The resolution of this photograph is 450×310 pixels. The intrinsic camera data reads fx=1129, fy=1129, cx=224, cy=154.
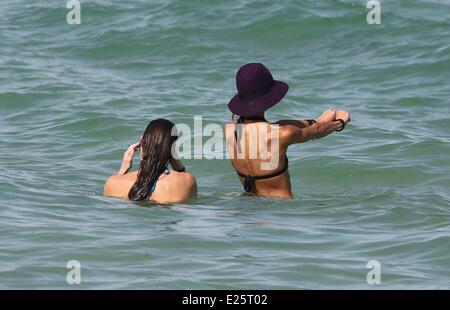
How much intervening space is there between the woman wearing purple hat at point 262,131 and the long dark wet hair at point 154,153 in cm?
58

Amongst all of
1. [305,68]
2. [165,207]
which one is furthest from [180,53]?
[165,207]

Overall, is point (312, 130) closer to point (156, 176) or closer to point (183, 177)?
point (183, 177)

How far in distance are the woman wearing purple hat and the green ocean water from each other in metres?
0.19

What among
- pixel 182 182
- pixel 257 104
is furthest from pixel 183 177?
pixel 257 104

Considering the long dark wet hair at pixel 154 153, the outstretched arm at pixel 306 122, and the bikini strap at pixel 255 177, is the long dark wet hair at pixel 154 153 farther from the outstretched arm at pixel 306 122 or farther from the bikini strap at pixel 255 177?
the outstretched arm at pixel 306 122

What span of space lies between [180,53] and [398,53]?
3.06 meters

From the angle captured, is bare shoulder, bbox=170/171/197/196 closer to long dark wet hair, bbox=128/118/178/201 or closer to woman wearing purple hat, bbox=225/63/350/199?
long dark wet hair, bbox=128/118/178/201

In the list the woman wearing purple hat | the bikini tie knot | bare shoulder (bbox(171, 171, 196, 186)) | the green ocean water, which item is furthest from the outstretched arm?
bare shoulder (bbox(171, 171, 196, 186))

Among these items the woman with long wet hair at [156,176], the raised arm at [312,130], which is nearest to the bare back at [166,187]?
the woman with long wet hair at [156,176]

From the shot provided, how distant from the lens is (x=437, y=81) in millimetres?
14406

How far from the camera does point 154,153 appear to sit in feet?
27.0
